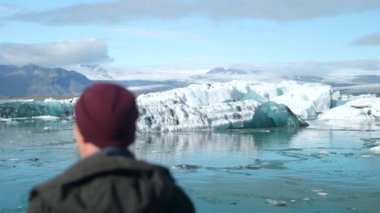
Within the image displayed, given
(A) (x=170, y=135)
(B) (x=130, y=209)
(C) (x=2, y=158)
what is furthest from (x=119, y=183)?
(A) (x=170, y=135)

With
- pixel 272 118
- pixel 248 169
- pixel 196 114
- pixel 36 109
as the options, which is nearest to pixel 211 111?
pixel 196 114

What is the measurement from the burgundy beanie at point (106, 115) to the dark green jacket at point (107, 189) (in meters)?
0.10

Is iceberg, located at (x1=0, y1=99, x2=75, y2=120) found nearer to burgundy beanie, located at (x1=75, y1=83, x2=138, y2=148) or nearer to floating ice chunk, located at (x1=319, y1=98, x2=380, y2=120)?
floating ice chunk, located at (x1=319, y1=98, x2=380, y2=120)

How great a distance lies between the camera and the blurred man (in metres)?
1.57

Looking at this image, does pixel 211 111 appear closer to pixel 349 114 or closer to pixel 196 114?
pixel 196 114

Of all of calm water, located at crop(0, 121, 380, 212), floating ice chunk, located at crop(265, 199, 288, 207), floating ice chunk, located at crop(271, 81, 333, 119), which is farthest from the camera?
floating ice chunk, located at crop(271, 81, 333, 119)

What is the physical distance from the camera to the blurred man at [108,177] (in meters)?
1.57

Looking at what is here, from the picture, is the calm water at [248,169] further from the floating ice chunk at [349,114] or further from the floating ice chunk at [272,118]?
the floating ice chunk at [349,114]

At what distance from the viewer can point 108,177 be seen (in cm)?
160

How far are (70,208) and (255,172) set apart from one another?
10.7m

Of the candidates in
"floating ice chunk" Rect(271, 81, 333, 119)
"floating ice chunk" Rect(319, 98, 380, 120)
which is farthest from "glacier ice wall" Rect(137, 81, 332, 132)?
"floating ice chunk" Rect(319, 98, 380, 120)

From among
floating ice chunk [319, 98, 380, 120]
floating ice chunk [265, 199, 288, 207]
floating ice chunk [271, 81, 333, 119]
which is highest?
floating ice chunk [271, 81, 333, 119]

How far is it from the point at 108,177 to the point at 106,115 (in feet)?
0.60

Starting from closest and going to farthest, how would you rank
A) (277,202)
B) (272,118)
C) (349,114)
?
(277,202)
(272,118)
(349,114)
